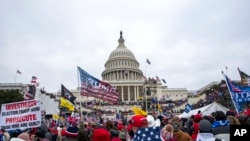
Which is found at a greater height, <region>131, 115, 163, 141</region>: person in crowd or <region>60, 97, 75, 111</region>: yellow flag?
<region>60, 97, 75, 111</region>: yellow flag

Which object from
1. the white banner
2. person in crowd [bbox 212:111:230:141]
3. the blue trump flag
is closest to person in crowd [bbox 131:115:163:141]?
person in crowd [bbox 212:111:230:141]

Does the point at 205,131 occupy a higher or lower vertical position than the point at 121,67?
lower

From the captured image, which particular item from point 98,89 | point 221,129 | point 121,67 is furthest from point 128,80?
point 221,129

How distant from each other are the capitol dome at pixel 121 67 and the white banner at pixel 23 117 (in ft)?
344

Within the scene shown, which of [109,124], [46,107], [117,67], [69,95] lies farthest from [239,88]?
[117,67]

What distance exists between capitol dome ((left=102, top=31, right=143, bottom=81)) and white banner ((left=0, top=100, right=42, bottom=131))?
105 m

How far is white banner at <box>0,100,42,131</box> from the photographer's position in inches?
371

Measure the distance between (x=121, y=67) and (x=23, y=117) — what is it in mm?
109158

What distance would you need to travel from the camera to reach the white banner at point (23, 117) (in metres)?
9.42

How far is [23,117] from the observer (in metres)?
9.51

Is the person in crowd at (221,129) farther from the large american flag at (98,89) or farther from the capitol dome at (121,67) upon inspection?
the capitol dome at (121,67)

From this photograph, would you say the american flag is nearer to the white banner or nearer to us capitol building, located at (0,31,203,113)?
the white banner

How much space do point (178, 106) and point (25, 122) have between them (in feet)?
241

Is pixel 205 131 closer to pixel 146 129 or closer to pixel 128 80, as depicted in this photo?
pixel 146 129
